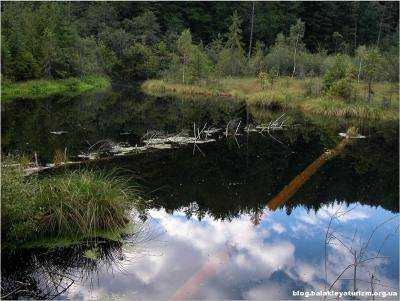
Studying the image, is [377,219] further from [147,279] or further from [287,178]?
[147,279]

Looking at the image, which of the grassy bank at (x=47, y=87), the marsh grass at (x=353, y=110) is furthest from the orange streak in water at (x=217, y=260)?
the grassy bank at (x=47, y=87)

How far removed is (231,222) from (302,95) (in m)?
26.2

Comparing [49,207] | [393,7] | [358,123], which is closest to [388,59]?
[358,123]

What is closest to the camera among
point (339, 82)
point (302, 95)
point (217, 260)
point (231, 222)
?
point (217, 260)

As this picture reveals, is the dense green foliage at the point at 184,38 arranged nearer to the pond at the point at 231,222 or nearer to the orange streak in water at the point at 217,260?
the pond at the point at 231,222

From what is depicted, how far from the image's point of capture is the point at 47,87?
43062 mm

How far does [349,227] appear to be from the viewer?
1173 centimetres

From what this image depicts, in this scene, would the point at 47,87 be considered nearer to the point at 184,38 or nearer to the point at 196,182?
the point at 184,38

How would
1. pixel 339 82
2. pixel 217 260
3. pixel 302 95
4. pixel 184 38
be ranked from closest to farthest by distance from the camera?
pixel 217 260, pixel 339 82, pixel 302 95, pixel 184 38

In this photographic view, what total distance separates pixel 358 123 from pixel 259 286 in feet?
75.1

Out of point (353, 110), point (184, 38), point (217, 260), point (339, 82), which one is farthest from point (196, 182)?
point (184, 38)

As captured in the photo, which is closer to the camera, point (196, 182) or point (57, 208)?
point (57, 208)

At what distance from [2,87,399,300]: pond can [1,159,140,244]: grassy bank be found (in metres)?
0.43

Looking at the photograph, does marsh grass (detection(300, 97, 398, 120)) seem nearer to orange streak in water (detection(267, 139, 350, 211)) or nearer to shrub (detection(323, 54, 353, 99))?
shrub (detection(323, 54, 353, 99))
